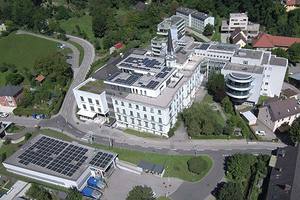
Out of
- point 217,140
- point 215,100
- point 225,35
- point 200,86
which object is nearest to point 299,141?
point 217,140

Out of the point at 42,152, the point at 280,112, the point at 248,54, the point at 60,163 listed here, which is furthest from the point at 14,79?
the point at 280,112

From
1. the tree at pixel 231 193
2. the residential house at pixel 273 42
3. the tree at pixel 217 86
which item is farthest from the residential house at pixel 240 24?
the tree at pixel 231 193

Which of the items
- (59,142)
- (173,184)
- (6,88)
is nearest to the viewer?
(173,184)

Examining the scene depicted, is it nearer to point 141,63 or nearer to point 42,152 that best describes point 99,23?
point 141,63

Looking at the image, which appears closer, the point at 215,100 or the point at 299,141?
the point at 299,141

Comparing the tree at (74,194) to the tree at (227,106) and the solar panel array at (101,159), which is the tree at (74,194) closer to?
the solar panel array at (101,159)

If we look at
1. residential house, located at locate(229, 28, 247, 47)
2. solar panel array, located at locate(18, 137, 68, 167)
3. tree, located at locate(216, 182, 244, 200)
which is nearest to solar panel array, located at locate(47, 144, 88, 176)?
solar panel array, located at locate(18, 137, 68, 167)

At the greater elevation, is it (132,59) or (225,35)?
(132,59)

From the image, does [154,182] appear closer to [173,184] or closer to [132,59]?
[173,184]
